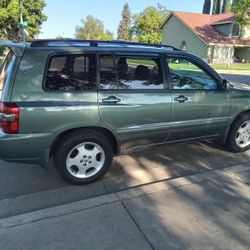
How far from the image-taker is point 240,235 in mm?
2939

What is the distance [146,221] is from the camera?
3.15 m

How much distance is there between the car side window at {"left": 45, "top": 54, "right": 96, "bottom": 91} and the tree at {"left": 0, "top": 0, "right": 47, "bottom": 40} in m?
37.4

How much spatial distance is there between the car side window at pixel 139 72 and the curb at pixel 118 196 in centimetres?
128

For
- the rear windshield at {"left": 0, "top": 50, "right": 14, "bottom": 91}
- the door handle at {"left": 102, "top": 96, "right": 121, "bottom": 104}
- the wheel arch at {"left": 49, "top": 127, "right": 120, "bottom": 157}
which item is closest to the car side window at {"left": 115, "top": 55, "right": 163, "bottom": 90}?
the door handle at {"left": 102, "top": 96, "right": 121, "bottom": 104}

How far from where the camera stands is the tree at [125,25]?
8325 centimetres

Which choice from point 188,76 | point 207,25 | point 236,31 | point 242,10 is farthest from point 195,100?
point 207,25

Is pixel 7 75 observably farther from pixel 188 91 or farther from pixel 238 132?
pixel 238 132

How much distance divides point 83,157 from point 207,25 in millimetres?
40727

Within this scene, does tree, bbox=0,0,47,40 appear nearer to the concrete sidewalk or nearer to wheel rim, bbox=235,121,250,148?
wheel rim, bbox=235,121,250,148

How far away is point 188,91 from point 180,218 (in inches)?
75.8

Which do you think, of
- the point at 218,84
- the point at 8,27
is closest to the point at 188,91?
the point at 218,84

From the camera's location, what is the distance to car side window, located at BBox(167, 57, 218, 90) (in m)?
4.44

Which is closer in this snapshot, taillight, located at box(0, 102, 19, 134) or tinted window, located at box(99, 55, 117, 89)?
taillight, located at box(0, 102, 19, 134)

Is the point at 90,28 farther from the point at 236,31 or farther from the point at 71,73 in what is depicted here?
the point at 71,73
